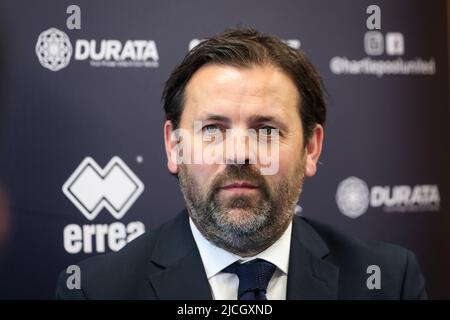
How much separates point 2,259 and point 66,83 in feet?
1.96

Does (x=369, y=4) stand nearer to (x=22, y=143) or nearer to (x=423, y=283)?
(x=423, y=283)

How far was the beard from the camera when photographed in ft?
4.66

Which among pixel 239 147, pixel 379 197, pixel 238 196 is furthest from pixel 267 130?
pixel 379 197

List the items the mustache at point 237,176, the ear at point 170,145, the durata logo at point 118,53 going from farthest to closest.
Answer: the durata logo at point 118,53 → the ear at point 170,145 → the mustache at point 237,176

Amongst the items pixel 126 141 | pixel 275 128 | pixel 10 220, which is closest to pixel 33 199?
pixel 10 220

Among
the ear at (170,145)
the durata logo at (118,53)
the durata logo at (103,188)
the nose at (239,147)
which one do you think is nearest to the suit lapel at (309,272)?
the nose at (239,147)

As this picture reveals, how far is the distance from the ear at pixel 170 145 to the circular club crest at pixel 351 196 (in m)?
0.57

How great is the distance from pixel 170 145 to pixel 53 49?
1.64 ft

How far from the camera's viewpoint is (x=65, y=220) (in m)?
1.65

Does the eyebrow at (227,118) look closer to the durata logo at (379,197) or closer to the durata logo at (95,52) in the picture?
the durata logo at (95,52)

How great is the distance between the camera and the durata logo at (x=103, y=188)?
165 centimetres

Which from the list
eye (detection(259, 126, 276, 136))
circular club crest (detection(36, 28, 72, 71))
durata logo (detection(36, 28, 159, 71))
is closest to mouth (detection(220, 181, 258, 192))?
eye (detection(259, 126, 276, 136))

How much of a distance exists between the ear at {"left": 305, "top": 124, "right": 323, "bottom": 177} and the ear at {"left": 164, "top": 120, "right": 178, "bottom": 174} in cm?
40

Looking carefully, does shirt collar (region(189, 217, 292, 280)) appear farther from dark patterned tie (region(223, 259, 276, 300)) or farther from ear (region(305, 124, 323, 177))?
ear (region(305, 124, 323, 177))
